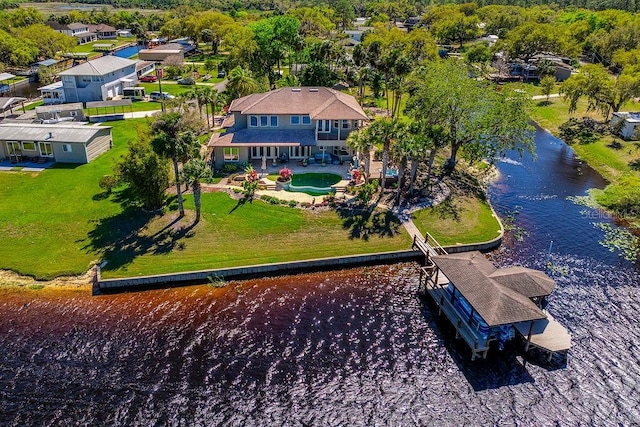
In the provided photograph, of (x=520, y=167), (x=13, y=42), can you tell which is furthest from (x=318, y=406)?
(x=13, y=42)

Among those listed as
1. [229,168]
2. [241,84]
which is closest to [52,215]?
[229,168]

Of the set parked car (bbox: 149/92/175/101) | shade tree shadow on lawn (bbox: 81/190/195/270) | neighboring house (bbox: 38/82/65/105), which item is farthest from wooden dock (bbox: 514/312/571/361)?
neighboring house (bbox: 38/82/65/105)

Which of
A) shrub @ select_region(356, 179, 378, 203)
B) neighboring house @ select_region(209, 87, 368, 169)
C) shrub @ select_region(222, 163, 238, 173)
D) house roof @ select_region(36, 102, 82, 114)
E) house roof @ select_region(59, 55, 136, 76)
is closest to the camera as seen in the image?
shrub @ select_region(356, 179, 378, 203)

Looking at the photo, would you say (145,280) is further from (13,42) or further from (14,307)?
(13,42)

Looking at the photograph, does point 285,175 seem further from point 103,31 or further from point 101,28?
point 101,28

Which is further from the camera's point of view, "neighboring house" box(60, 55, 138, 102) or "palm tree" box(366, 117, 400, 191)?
"neighboring house" box(60, 55, 138, 102)

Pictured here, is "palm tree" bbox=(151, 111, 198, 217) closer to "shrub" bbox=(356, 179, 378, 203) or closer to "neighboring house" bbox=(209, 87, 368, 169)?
"neighboring house" bbox=(209, 87, 368, 169)
